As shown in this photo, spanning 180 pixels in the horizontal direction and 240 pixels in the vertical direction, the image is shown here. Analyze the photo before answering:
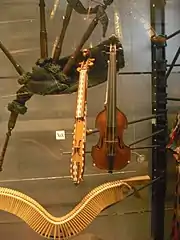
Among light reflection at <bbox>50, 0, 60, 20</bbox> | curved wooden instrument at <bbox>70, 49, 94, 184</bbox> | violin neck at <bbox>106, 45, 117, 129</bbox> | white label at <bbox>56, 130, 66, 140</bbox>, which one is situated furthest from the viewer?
white label at <bbox>56, 130, 66, 140</bbox>

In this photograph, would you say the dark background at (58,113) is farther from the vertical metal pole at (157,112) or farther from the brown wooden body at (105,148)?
the brown wooden body at (105,148)

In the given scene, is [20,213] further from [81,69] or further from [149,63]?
[149,63]

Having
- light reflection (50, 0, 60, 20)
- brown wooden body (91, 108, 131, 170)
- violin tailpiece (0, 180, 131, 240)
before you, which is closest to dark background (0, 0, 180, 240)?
light reflection (50, 0, 60, 20)

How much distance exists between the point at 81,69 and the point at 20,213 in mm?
557

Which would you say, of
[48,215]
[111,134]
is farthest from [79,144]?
[48,215]

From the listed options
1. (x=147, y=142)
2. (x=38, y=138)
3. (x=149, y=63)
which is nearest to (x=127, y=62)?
(x=149, y=63)

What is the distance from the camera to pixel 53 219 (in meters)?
1.73

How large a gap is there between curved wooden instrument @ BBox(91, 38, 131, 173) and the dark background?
46 centimetres

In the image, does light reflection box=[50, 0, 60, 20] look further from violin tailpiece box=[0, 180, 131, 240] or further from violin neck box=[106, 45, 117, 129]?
violin tailpiece box=[0, 180, 131, 240]

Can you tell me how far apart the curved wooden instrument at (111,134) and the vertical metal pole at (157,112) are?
43 cm

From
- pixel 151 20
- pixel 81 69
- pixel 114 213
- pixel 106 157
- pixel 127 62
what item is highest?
pixel 151 20

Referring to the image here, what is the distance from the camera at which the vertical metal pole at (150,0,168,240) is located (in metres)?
2.24

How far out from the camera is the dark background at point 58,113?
7.50 ft

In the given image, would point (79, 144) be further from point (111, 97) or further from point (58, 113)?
point (58, 113)
